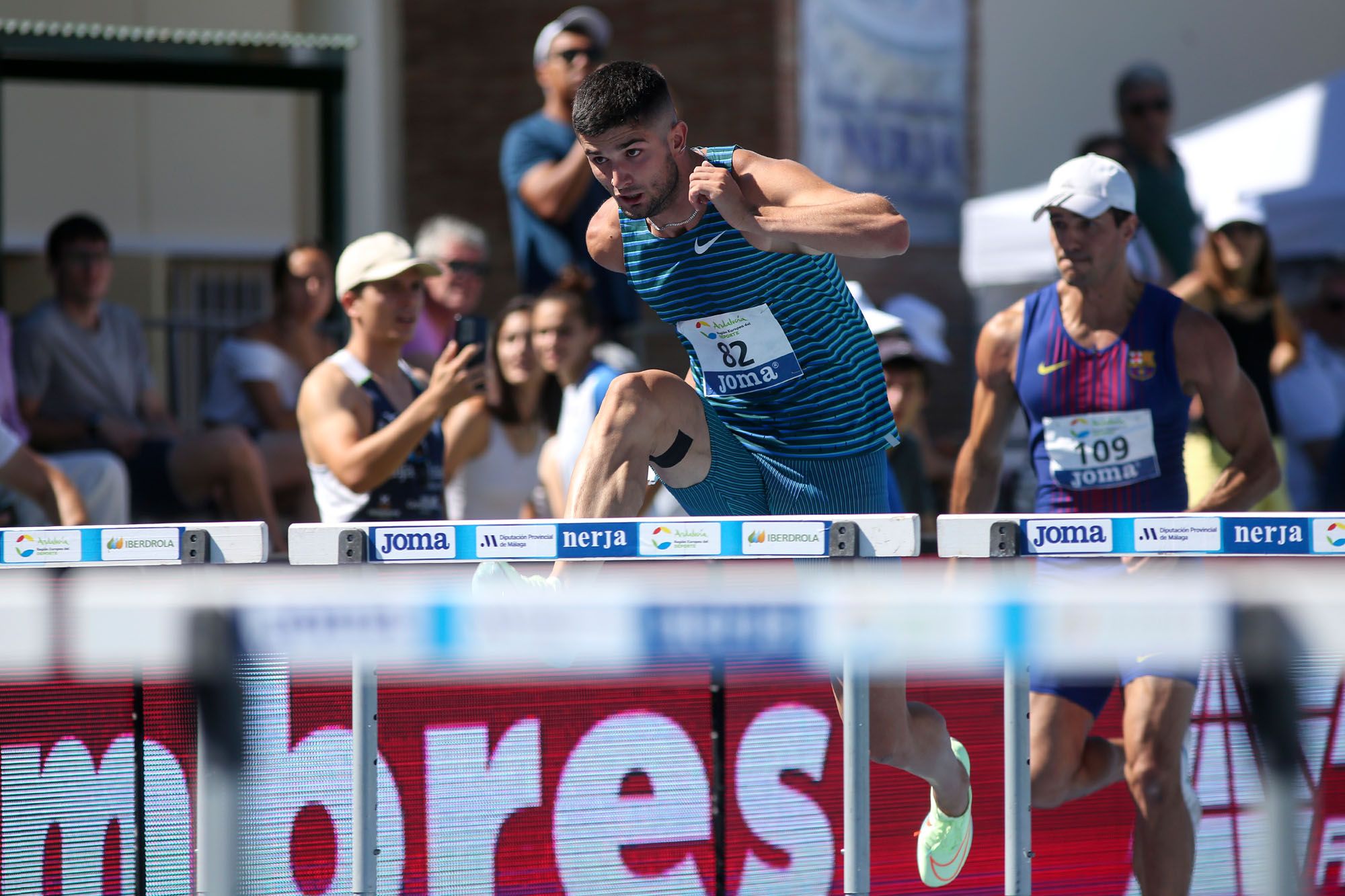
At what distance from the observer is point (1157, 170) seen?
316 inches

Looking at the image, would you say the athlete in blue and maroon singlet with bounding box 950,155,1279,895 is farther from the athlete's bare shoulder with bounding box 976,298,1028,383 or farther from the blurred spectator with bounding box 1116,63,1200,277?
the blurred spectator with bounding box 1116,63,1200,277

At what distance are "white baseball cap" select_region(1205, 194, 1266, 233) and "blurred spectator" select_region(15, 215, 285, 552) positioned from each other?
4.02 metres

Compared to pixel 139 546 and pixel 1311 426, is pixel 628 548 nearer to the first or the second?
pixel 139 546

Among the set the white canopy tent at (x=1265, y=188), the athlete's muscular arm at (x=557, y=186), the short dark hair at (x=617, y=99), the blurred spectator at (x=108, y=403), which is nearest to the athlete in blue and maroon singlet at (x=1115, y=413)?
the short dark hair at (x=617, y=99)

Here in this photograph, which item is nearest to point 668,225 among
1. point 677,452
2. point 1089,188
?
point 677,452

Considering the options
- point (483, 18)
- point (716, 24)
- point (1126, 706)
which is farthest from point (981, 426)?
point (483, 18)

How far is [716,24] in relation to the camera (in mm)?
10664

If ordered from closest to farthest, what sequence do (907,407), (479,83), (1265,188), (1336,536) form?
(1336,536), (907,407), (1265,188), (479,83)

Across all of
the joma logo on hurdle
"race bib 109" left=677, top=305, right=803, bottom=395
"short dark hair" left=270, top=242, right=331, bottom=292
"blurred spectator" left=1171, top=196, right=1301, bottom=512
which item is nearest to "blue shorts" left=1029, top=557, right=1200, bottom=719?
"race bib 109" left=677, top=305, right=803, bottom=395

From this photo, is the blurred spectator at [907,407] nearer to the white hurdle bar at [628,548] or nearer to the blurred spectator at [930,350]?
the blurred spectator at [930,350]

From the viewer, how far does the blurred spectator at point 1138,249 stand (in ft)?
23.0

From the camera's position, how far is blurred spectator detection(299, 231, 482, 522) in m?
4.91

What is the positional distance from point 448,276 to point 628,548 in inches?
151

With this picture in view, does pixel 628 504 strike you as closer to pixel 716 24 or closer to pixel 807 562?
pixel 807 562
